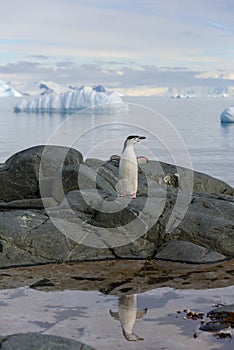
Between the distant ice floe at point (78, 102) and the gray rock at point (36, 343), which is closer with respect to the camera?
the gray rock at point (36, 343)

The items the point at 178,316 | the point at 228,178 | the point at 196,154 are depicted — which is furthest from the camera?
the point at 196,154

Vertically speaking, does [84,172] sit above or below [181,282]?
above

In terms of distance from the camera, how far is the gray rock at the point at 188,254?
11.2m

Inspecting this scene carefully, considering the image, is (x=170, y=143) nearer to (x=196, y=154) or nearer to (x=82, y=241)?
(x=196, y=154)

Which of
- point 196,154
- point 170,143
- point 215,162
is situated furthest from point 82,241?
point 170,143

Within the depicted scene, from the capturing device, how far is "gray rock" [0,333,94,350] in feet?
18.2

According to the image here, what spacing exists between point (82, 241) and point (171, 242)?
1.73 metres

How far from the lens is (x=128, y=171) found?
13070mm

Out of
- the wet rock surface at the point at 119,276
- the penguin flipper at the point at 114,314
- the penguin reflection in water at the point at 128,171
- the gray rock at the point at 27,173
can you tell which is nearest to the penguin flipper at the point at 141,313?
the penguin flipper at the point at 114,314

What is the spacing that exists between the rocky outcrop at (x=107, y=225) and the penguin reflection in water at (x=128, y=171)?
11.9 inches

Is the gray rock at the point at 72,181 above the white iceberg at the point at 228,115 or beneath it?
above

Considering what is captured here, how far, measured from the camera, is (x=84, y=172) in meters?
14.1

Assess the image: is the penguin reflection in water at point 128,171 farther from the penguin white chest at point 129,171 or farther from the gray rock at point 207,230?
the gray rock at point 207,230

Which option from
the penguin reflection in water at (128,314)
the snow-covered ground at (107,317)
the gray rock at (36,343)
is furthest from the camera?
the penguin reflection in water at (128,314)
